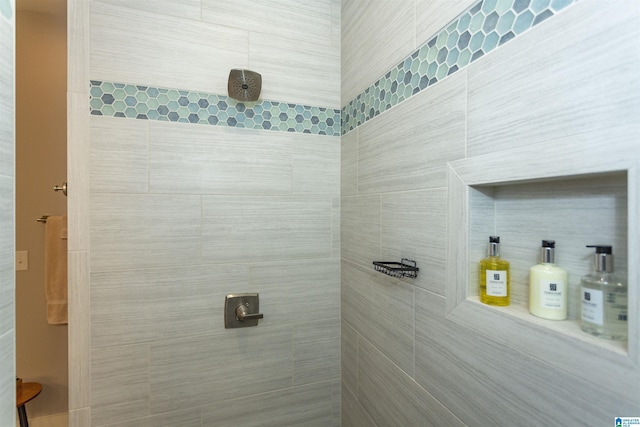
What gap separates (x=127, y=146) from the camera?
44.9 inches

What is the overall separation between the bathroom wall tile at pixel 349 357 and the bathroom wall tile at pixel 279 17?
1.34 meters

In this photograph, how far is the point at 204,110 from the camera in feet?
4.07

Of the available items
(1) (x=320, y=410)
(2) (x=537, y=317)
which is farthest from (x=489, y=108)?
(1) (x=320, y=410)

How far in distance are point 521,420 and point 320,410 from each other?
1044 mm

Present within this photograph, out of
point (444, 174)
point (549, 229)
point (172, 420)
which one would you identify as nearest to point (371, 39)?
point (444, 174)

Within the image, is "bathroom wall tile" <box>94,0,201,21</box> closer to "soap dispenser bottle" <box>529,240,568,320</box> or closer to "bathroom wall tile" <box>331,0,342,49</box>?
"bathroom wall tile" <box>331,0,342,49</box>

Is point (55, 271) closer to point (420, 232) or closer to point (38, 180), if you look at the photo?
point (38, 180)

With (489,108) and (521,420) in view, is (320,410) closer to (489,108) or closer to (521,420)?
(521,420)

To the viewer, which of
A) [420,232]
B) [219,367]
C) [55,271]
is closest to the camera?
[420,232]

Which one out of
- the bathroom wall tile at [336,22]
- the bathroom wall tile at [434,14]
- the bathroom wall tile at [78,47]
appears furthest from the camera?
the bathroom wall tile at [336,22]

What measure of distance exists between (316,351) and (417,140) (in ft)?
3.44

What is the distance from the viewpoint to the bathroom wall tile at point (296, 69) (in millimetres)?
1318

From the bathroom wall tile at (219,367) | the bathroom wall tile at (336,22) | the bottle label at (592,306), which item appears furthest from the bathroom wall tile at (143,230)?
the bottle label at (592,306)

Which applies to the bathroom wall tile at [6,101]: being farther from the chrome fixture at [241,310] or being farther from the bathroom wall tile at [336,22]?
the bathroom wall tile at [336,22]
